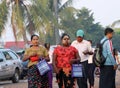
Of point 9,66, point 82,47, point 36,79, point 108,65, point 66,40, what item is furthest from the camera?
point 9,66

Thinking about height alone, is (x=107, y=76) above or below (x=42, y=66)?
below

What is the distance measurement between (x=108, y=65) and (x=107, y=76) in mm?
253

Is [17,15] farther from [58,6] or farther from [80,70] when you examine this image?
[80,70]

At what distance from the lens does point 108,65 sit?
11.7m

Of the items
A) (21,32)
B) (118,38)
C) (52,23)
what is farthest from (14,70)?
(118,38)

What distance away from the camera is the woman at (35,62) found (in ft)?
38.8

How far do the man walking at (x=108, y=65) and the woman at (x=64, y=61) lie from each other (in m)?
0.64

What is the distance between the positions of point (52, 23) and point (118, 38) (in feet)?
173

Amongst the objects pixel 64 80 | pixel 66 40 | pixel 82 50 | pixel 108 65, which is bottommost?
pixel 64 80

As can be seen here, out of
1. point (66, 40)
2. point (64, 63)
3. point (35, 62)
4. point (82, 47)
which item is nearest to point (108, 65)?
point (64, 63)

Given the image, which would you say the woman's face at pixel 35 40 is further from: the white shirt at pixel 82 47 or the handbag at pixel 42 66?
the white shirt at pixel 82 47

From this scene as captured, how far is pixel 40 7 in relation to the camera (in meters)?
40.4

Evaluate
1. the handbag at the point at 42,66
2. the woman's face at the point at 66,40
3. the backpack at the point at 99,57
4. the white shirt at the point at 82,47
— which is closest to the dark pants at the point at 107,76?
the backpack at the point at 99,57

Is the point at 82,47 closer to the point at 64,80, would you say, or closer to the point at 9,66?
the point at 64,80
